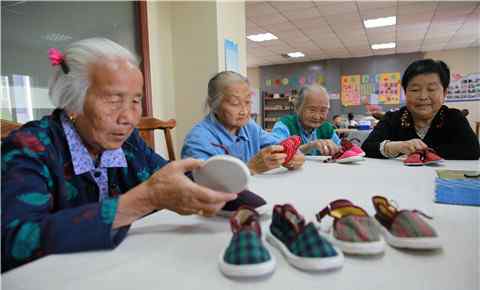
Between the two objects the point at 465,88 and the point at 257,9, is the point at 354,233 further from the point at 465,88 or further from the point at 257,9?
the point at 465,88

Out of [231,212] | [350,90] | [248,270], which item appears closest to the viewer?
[248,270]

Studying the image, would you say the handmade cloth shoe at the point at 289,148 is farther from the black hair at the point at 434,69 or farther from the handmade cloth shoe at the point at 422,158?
the black hair at the point at 434,69

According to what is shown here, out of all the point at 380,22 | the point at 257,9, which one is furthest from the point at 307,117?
the point at 380,22

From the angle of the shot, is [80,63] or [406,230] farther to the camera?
[80,63]

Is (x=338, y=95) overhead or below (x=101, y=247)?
overhead

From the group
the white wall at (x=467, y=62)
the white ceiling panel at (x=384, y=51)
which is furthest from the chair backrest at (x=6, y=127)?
the white wall at (x=467, y=62)

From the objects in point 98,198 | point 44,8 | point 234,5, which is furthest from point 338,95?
point 98,198

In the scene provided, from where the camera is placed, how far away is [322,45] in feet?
23.3

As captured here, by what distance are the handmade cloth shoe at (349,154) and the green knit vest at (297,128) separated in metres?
0.50

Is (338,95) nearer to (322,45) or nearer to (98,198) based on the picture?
(322,45)

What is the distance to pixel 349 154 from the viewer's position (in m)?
1.44

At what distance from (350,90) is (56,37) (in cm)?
818

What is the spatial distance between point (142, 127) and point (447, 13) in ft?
18.3

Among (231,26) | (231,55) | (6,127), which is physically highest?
(231,26)
